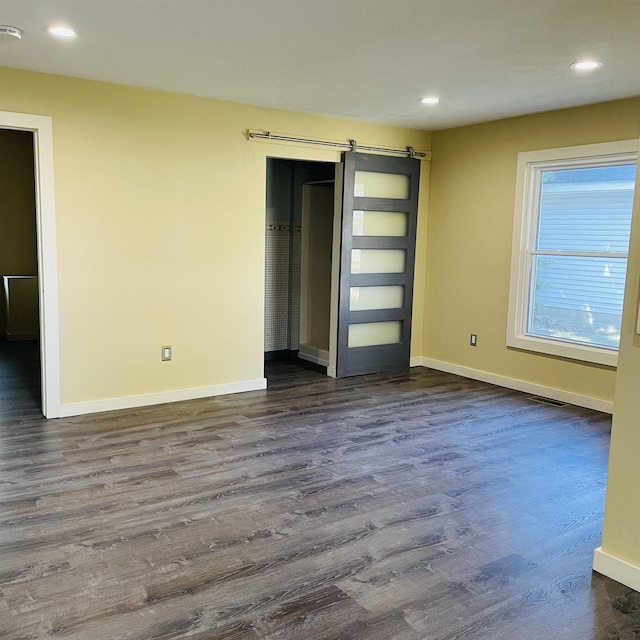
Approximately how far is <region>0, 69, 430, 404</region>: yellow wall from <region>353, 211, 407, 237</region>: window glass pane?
792 mm

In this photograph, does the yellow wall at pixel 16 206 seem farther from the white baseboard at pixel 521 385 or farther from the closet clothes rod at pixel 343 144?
the white baseboard at pixel 521 385

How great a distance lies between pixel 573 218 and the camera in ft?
16.4

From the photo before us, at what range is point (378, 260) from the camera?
5.92 meters

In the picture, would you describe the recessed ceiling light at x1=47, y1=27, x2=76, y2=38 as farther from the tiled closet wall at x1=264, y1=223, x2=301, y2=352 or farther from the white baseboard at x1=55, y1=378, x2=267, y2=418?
the tiled closet wall at x1=264, y1=223, x2=301, y2=352

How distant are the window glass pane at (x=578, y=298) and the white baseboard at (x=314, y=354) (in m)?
1.95

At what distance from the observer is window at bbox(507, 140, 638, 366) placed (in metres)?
4.69

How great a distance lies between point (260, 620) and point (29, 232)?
6.65 m

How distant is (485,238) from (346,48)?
2810 millimetres

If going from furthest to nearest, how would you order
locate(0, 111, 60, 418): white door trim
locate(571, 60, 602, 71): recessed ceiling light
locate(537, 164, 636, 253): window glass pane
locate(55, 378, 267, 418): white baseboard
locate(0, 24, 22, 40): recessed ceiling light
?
locate(537, 164, 636, 253): window glass pane → locate(55, 378, 267, 418): white baseboard → locate(0, 111, 60, 418): white door trim → locate(571, 60, 602, 71): recessed ceiling light → locate(0, 24, 22, 40): recessed ceiling light

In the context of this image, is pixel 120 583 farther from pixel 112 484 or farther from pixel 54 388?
pixel 54 388

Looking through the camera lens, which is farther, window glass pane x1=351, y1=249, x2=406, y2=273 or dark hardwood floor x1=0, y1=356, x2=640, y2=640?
window glass pane x1=351, y1=249, x2=406, y2=273

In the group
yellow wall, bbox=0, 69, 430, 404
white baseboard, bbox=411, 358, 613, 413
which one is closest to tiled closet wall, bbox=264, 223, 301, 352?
yellow wall, bbox=0, 69, 430, 404

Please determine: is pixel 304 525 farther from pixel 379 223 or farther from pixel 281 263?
pixel 281 263

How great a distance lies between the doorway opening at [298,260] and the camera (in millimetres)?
6297
